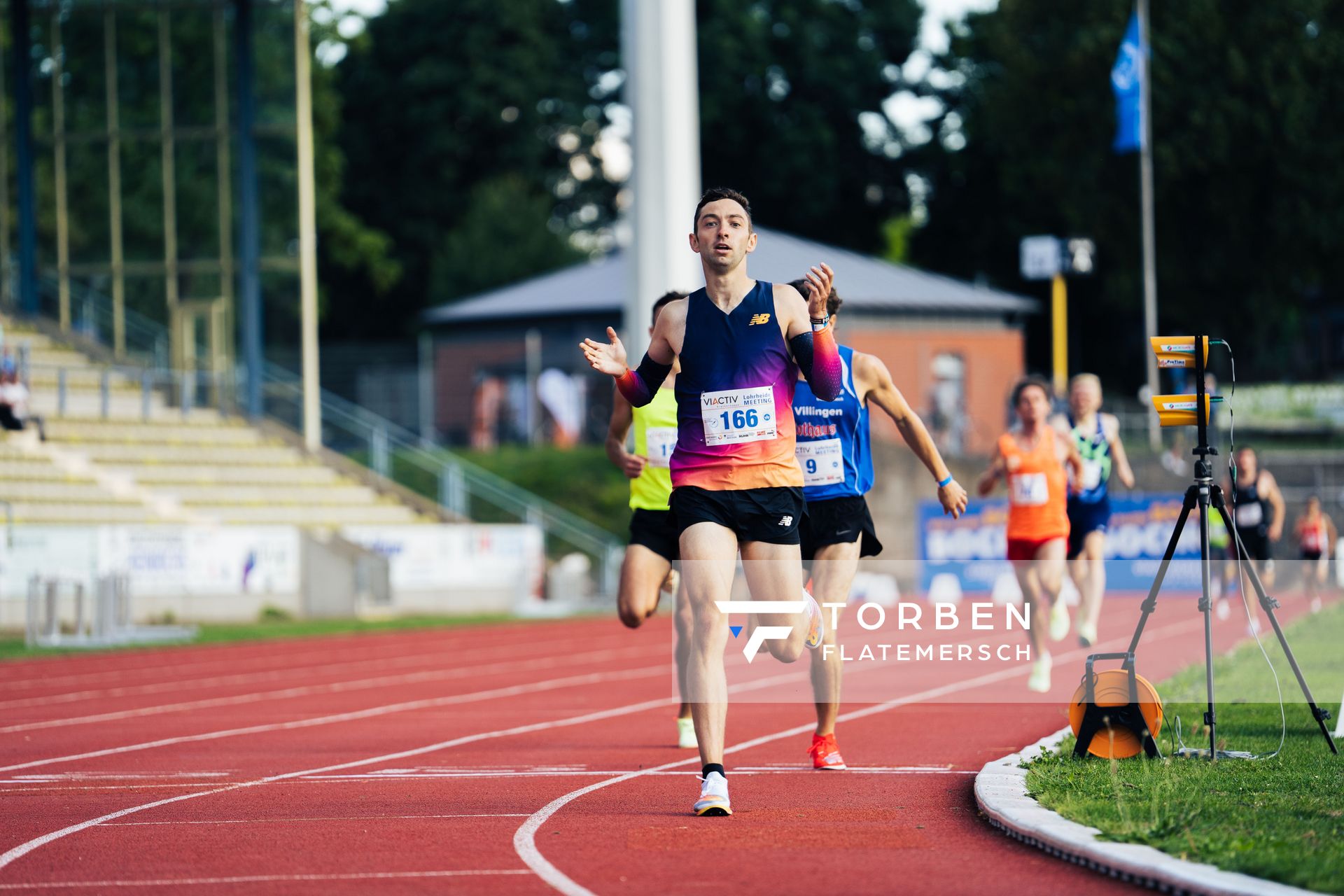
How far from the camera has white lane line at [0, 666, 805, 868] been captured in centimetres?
769

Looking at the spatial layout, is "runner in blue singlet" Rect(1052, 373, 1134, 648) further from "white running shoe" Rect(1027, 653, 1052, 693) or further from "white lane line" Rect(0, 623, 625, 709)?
"white lane line" Rect(0, 623, 625, 709)

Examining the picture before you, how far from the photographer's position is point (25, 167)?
35.4 metres

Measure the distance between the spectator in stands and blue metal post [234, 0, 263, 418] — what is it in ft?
20.7

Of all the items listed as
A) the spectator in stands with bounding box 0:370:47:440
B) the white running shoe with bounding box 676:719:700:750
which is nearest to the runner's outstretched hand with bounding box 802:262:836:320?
the white running shoe with bounding box 676:719:700:750

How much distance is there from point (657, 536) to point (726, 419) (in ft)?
8.39

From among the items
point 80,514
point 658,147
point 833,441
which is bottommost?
point 80,514

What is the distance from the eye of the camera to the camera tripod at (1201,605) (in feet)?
28.0

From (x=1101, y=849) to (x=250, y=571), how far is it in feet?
69.5

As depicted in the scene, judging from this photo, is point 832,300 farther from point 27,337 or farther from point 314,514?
point 27,337

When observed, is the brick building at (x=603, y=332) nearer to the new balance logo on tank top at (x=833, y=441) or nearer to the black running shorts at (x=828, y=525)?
the new balance logo on tank top at (x=833, y=441)

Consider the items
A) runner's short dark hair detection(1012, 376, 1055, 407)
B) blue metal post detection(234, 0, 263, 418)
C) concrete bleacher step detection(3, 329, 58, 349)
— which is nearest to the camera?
runner's short dark hair detection(1012, 376, 1055, 407)

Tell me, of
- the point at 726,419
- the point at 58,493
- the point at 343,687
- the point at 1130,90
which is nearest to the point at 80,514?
the point at 58,493

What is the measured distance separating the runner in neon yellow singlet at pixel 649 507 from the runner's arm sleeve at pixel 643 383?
4.97ft

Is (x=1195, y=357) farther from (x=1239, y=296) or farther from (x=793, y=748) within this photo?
(x=1239, y=296)
